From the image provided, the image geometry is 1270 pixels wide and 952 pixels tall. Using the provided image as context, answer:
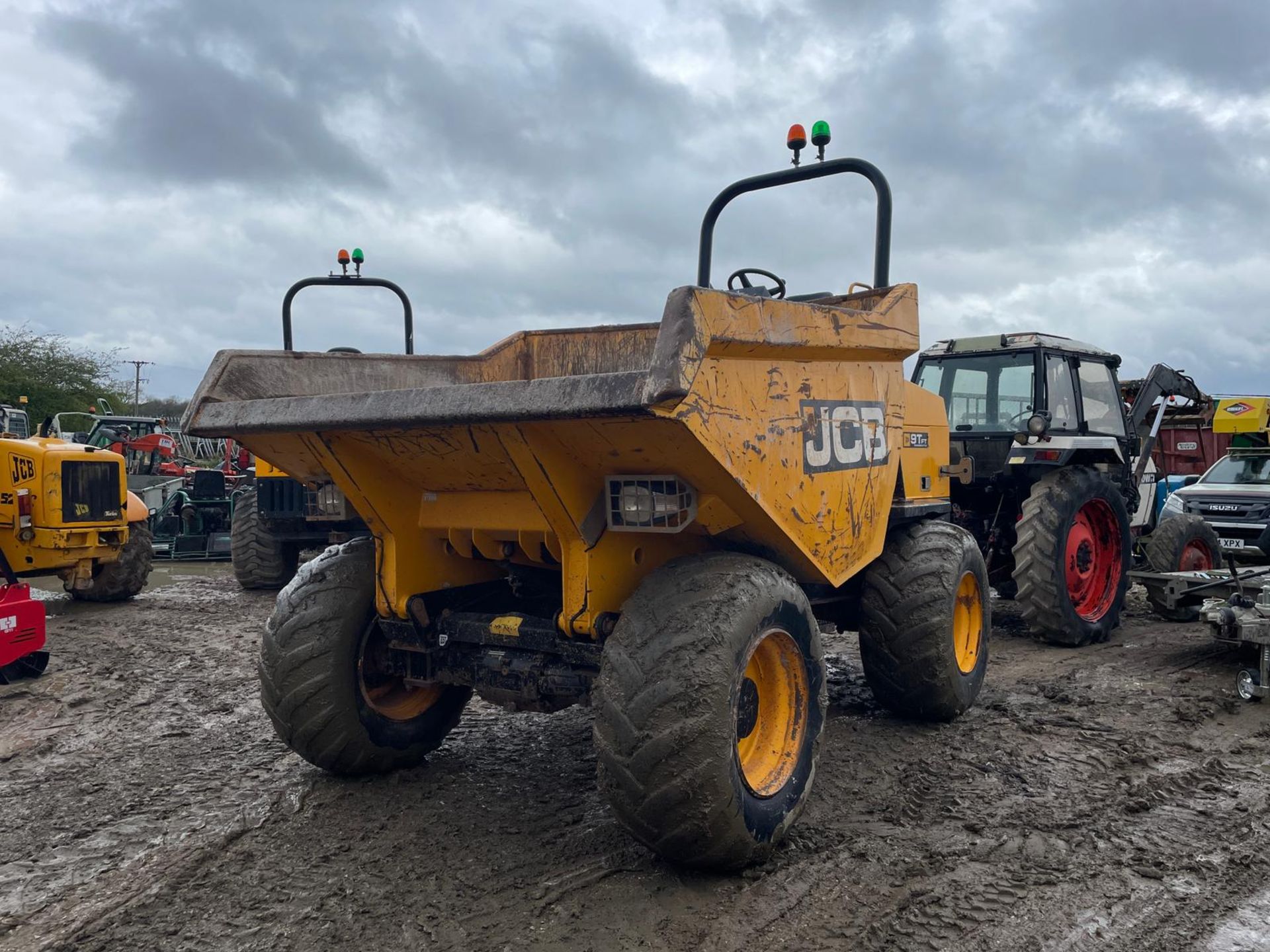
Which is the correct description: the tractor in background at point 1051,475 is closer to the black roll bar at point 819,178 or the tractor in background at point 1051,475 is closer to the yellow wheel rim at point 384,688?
the black roll bar at point 819,178

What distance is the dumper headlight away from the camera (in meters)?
3.06

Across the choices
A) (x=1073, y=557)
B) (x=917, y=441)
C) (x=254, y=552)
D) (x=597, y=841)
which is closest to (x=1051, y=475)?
(x=1073, y=557)

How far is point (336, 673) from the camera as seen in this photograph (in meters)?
3.79

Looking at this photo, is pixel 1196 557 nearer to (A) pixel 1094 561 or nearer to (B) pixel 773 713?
(A) pixel 1094 561

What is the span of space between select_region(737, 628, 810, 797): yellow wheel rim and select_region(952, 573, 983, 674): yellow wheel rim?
177 centimetres

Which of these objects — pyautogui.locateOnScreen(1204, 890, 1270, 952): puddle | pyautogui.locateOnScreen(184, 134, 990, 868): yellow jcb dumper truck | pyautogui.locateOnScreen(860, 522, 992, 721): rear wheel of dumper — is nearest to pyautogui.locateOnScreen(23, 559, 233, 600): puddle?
pyautogui.locateOnScreen(184, 134, 990, 868): yellow jcb dumper truck

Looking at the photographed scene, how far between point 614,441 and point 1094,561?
586cm

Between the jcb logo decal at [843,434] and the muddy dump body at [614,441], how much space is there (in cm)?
1

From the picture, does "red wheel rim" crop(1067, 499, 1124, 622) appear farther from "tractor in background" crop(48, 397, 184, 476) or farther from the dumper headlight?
"tractor in background" crop(48, 397, 184, 476)

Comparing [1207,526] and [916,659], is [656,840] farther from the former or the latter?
[1207,526]

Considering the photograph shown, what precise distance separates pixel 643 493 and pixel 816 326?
35.5 inches

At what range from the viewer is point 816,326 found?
11.4 feet

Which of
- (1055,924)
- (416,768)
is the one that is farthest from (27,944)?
(1055,924)

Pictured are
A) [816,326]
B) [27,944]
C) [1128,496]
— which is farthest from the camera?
[1128,496]
